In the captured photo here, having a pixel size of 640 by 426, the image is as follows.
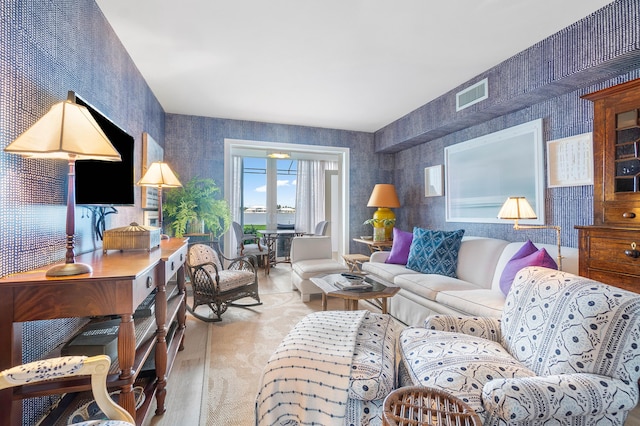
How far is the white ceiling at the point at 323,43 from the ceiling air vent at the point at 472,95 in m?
0.13

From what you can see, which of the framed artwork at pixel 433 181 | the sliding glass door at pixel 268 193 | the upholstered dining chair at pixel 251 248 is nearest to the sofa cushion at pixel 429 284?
the framed artwork at pixel 433 181

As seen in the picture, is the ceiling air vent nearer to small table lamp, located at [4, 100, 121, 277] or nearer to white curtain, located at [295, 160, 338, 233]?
small table lamp, located at [4, 100, 121, 277]

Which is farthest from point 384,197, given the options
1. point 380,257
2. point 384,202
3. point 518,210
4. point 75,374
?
point 75,374

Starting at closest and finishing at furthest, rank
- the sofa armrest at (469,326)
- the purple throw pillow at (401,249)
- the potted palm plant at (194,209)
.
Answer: the sofa armrest at (469,326)
the purple throw pillow at (401,249)
the potted palm plant at (194,209)

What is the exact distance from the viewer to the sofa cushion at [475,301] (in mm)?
2232

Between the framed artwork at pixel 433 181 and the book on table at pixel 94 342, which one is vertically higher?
the framed artwork at pixel 433 181

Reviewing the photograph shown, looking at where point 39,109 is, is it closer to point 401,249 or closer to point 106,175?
point 106,175

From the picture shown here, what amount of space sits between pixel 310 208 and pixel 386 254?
367cm

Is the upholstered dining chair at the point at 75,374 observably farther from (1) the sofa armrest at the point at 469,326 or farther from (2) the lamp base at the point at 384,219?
(2) the lamp base at the point at 384,219

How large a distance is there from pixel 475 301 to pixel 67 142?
2.72 meters

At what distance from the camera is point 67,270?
1.19m

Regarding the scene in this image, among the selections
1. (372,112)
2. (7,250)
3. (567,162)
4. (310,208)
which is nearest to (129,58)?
(7,250)

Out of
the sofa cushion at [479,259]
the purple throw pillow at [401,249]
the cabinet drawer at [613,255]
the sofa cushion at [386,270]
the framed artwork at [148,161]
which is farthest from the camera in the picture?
the purple throw pillow at [401,249]

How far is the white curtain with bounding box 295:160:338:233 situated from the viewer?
7.44 meters
